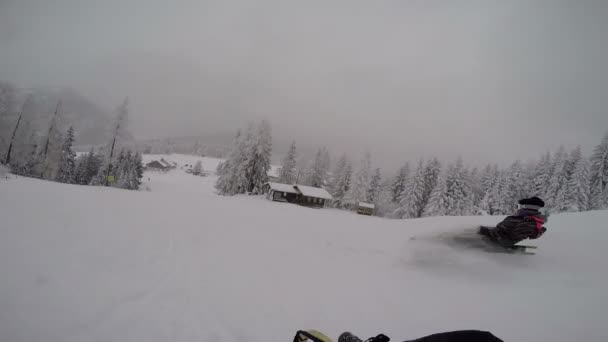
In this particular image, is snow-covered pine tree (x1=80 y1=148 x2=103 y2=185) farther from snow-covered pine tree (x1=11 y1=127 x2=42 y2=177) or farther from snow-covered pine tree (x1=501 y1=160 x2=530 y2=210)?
snow-covered pine tree (x1=501 y1=160 x2=530 y2=210)

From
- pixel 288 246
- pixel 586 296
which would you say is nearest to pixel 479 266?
pixel 586 296

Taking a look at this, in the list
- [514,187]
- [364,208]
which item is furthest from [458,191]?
[364,208]

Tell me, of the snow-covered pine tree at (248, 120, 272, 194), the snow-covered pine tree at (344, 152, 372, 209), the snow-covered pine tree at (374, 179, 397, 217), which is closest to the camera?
the snow-covered pine tree at (248, 120, 272, 194)

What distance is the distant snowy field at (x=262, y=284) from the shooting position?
148 inches

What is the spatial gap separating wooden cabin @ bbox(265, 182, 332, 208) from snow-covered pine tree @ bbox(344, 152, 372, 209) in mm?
8925

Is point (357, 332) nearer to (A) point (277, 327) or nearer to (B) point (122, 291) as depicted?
(A) point (277, 327)

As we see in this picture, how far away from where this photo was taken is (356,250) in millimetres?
8695

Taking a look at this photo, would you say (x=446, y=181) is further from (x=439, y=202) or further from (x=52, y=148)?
(x=52, y=148)

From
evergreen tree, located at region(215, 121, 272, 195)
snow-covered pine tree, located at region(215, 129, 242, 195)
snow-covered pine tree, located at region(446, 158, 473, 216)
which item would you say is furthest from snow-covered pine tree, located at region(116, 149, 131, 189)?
snow-covered pine tree, located at region(446, 158, 473, 216)

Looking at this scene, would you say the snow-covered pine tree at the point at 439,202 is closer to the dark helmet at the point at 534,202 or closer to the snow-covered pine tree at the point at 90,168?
the dark helmet at the point at 534,202

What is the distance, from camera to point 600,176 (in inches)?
1291

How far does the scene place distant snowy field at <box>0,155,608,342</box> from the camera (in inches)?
148

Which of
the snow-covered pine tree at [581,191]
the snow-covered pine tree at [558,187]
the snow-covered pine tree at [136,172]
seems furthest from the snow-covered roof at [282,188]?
the snow-covered pine tree at [581,191]

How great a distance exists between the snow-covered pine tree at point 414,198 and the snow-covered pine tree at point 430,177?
4.08 metres
